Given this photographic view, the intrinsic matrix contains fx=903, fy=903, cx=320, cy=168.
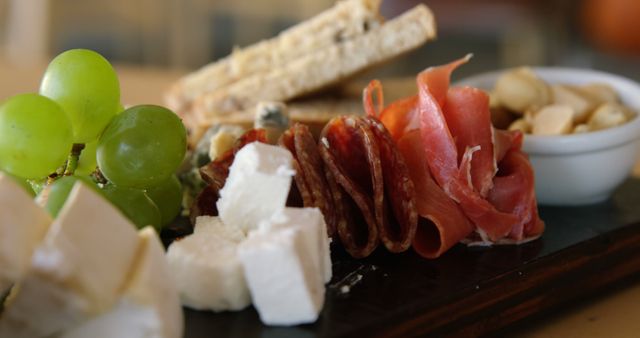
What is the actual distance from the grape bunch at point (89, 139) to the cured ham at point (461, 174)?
25 cm

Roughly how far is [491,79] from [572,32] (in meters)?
2.12

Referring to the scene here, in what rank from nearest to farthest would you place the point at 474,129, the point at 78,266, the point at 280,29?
the point at 78,266 → the point at 474,129 → the point at 280,29

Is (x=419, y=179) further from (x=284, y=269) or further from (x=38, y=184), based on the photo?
(x=38, y=184)

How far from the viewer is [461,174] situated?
0.93 metres

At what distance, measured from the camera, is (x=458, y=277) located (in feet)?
2.80

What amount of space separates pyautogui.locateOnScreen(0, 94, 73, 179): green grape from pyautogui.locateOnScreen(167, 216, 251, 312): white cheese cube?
154 mm

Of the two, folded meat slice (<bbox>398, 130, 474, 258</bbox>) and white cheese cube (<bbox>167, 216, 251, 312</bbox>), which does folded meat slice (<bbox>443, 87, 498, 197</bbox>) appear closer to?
folded meat slice (<bbox>398, 130, 474, 258</bbox>)

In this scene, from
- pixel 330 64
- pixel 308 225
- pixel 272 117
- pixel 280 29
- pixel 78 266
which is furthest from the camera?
pixel 280 29

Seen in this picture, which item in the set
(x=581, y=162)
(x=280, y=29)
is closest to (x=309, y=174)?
(x=581, y=162)

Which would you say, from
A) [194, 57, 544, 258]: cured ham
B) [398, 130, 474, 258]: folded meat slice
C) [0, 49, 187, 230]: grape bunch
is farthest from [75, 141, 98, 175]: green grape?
[398, 130, 474, 258]: folded meat slice

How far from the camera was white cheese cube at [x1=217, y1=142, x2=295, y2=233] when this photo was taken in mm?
799

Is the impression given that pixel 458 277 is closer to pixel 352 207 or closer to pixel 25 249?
pixel 352 207

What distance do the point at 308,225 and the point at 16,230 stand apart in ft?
0.76

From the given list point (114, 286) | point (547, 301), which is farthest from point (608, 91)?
point (114, 286)
